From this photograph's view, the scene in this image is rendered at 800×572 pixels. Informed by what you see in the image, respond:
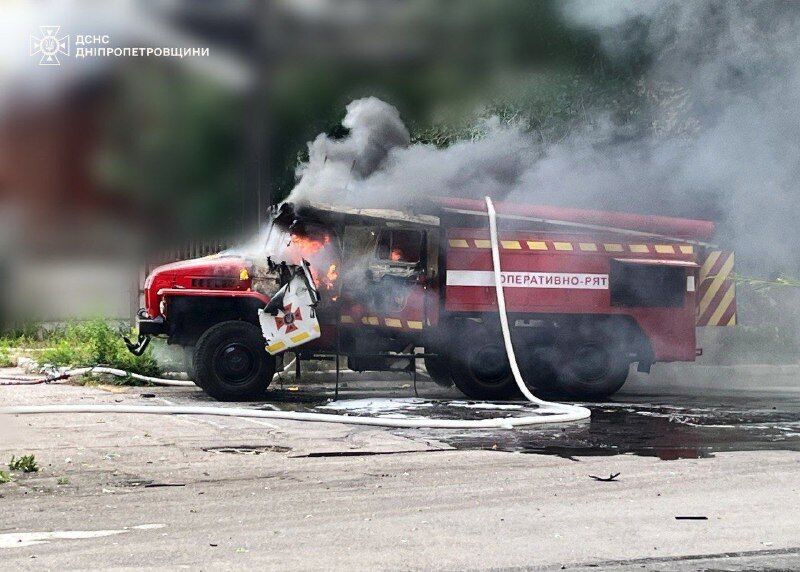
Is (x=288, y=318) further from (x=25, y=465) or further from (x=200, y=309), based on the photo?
(x=25, y=465)

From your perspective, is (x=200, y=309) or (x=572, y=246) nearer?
(x=200, y=309)

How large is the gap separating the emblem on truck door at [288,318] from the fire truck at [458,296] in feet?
0.03

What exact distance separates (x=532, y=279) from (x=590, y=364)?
1.18 m

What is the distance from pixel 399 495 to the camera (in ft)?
23.7

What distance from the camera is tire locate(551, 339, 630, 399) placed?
1316cm

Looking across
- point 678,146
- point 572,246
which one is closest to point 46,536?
point 572,246

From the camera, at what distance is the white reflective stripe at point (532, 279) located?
1290 cm

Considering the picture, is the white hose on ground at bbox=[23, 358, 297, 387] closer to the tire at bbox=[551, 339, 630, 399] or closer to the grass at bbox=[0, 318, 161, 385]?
the grass at bbox=[0, 318, 161, 385]

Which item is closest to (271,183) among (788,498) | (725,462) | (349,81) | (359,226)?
(359,226)

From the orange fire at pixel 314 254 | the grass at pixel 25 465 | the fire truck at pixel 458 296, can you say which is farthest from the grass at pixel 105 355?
the grass at pixel 25 465

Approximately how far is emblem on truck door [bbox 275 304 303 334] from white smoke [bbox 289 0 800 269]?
1432 mm

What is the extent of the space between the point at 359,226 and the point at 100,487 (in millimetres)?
5730

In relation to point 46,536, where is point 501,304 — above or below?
above

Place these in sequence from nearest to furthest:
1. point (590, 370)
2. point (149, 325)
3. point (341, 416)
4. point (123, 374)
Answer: point (341, 416), point (149, 325), point (590, 370), point (123, 374)
